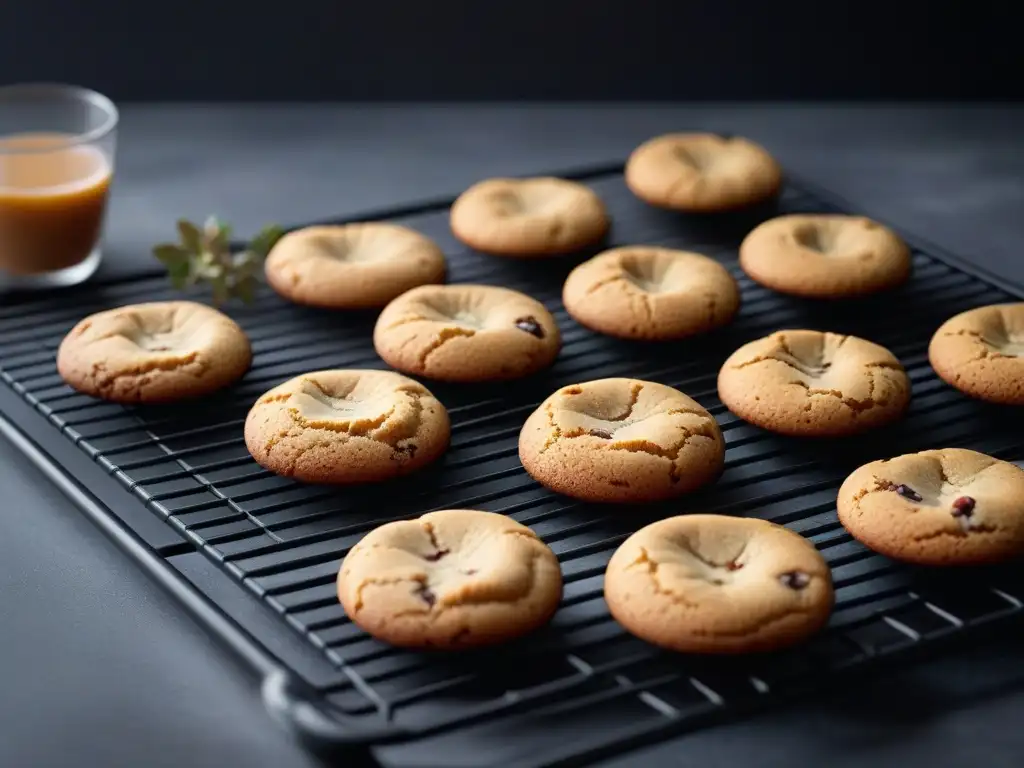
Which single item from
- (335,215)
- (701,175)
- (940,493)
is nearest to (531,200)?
(701,175)

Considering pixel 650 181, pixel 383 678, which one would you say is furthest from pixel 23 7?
pixel 383 678

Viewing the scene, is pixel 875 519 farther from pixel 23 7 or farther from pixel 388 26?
pixel 23 7

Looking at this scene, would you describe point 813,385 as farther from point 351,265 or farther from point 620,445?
point 351,265

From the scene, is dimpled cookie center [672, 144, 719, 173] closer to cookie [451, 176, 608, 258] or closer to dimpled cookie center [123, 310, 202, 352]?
cookie [451, 176, 608, 258]

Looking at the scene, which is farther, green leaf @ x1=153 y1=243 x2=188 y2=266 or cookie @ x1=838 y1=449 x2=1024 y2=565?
green leaf @ x1=153 y1=243 x2=188 y2=266

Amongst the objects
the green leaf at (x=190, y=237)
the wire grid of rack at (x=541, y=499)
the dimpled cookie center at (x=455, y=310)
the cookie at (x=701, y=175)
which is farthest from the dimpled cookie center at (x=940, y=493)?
the green leaf at (x=190, y=237)

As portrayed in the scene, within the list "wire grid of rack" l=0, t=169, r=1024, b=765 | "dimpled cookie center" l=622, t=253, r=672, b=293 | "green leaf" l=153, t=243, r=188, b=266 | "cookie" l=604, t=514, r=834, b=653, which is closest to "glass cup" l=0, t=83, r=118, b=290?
"wire grid of rack" l=0, t=169, r=1024, b=765
